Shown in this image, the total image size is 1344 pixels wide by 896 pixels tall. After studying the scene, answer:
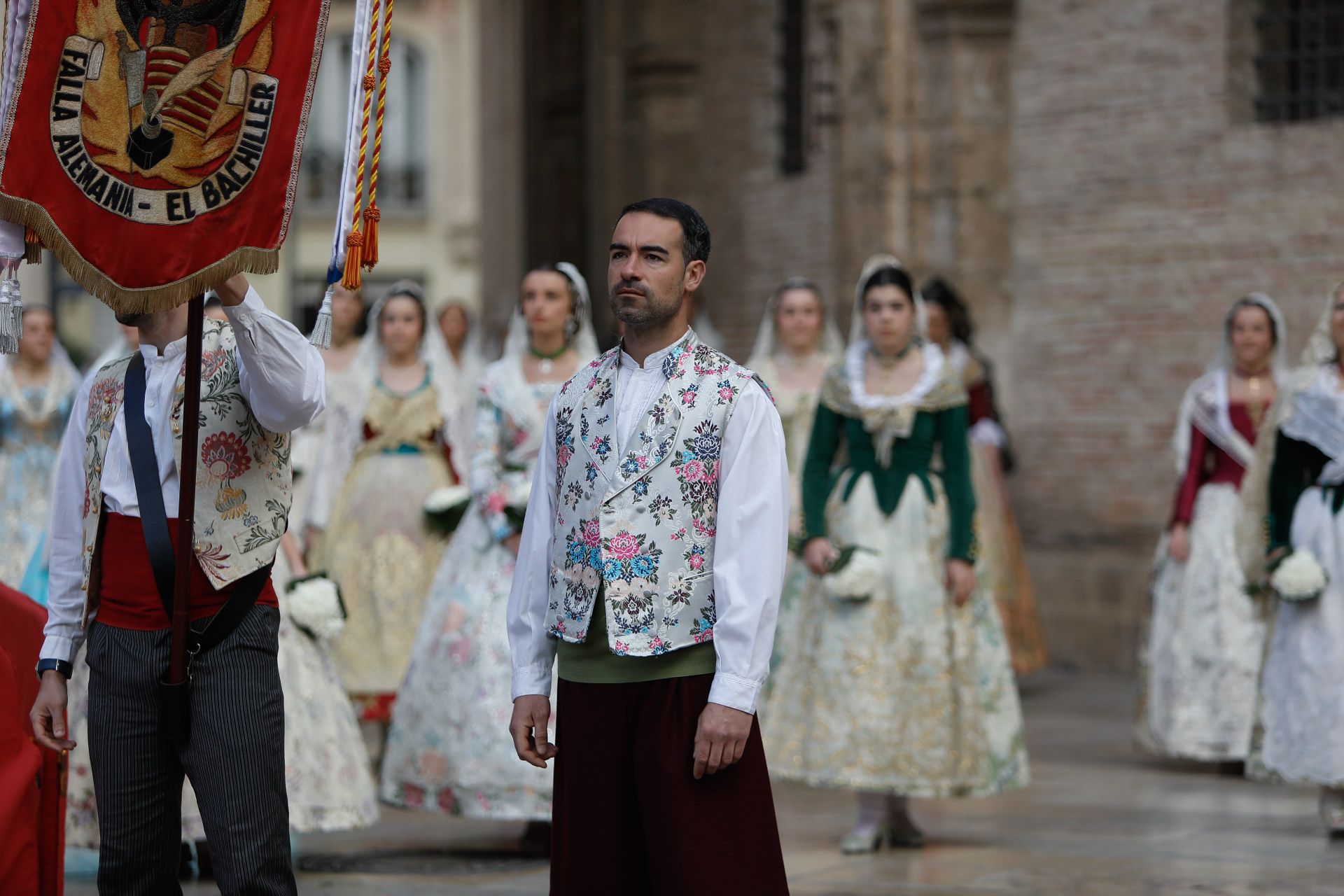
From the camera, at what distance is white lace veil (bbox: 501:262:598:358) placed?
25.7 ft

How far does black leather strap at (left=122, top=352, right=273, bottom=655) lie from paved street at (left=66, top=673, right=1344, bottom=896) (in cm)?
252

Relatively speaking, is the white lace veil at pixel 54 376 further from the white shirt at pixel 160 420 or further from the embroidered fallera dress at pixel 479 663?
the white shirt at pixel 160 420

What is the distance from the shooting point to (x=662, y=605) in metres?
4.33

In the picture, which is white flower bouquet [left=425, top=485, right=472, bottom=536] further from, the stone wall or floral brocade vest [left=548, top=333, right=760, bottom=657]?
the stone wall

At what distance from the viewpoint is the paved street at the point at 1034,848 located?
7.06m

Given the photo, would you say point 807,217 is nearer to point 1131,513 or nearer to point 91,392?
point 1131,513

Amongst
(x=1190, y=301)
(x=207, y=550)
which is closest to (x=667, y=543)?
(x=207, y=550)

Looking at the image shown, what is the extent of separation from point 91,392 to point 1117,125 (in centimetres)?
913

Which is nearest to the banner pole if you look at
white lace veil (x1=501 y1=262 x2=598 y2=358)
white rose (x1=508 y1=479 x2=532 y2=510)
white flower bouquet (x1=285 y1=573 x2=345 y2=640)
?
white flower bouquet (x1=285 y1=573 x2=345 y2=640)

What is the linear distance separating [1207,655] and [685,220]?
6282 mm

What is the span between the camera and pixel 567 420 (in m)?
4.58

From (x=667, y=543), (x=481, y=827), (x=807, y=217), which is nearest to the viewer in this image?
(x=667, y=543)

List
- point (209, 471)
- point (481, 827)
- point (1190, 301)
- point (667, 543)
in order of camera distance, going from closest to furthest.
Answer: point (667, 543) < point (209, 471) < point (481, 827) < point (1190, 301)

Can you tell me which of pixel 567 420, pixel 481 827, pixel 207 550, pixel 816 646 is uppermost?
pixel 567 420
